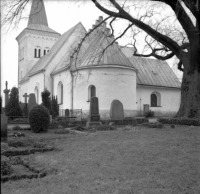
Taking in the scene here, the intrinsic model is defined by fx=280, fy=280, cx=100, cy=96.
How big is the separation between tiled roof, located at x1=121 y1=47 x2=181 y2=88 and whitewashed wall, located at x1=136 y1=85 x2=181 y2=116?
0.54m

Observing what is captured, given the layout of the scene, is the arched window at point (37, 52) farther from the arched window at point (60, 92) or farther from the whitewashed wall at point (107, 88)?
the whitewashed wall at point (107, 88)

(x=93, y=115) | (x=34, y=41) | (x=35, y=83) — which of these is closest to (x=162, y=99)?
(x=35, y=83)

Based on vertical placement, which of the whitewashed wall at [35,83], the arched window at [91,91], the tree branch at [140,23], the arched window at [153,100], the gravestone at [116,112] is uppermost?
the tree branch at [140,23]

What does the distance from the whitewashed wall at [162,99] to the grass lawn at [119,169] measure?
65.9 feet

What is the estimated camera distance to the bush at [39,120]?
44.7 feet

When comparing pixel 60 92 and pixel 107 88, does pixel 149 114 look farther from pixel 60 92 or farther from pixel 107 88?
pixel 60 92

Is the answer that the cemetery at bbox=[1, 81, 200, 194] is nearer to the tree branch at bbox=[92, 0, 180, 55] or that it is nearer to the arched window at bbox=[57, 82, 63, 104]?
the tree branch at bbox=[92, 0, 180, 55]

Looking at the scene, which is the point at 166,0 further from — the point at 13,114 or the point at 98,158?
the point at 13,114

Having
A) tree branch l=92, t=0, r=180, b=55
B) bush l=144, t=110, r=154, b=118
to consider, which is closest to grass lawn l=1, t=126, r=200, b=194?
tree branch l=92, t=0, r=180, b=55

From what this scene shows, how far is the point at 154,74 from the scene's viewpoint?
31438mm

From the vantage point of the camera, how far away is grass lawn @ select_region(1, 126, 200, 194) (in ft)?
14.6

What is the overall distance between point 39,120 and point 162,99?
19.2 m

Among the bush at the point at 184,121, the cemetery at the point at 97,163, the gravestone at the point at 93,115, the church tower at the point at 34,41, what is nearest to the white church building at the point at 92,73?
the church tower at the point at 34,41

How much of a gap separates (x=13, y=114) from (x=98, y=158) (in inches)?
721
